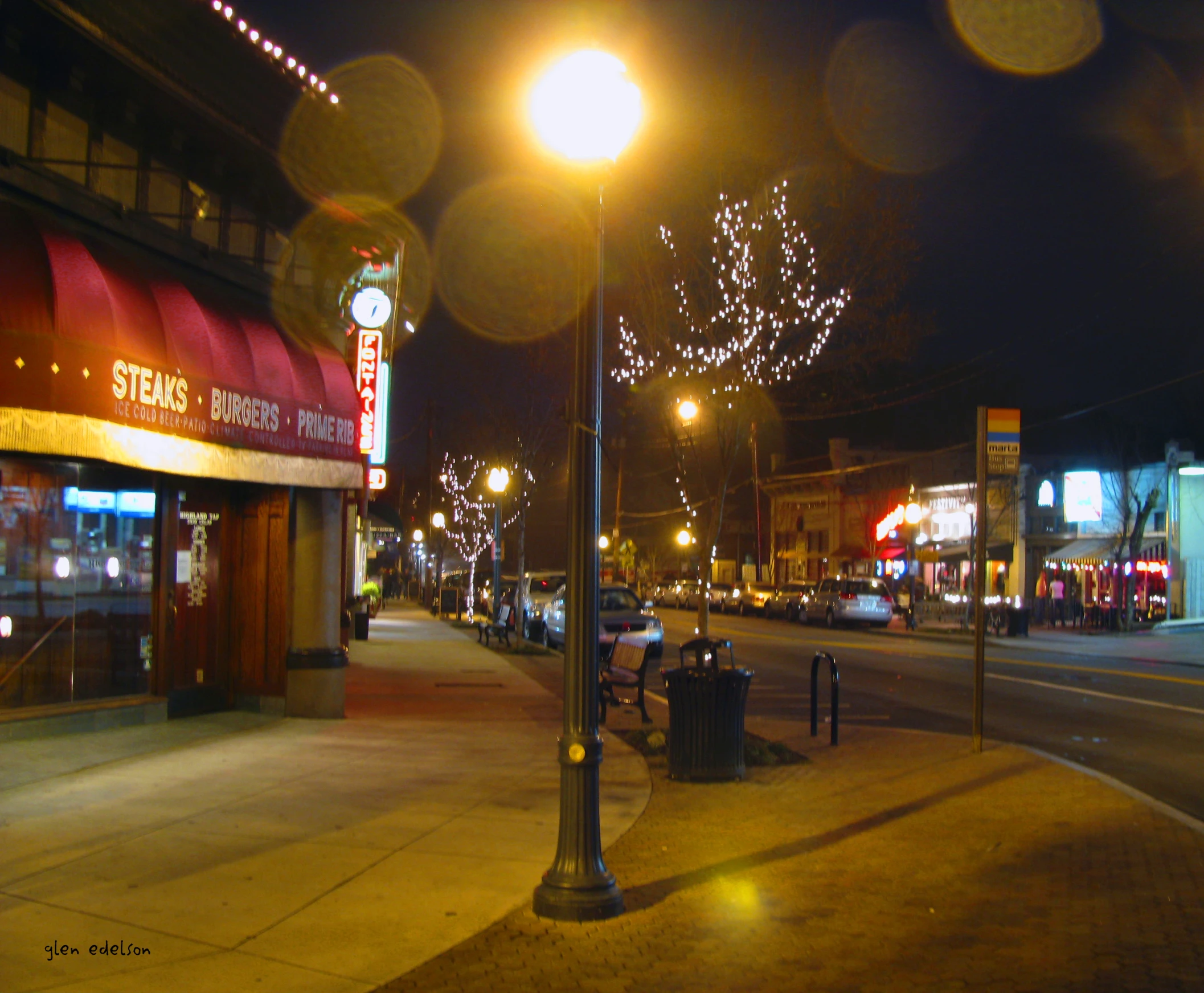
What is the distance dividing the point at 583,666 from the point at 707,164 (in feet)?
21.8

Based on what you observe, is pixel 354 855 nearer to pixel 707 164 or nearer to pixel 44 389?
pixel 44 389

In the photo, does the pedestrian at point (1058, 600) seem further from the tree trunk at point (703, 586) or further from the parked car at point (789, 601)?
the tree trunk at point (703, 586)

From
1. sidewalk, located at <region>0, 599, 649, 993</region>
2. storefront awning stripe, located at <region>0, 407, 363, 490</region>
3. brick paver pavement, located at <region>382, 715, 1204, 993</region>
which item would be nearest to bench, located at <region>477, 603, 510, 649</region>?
sidewalk, located at <region>0, 599, 649, 993</region>

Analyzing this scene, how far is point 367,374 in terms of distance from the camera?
14930 mm

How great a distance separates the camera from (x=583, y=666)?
236 inches

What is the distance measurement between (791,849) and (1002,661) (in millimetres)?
17130

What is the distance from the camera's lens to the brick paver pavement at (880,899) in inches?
201

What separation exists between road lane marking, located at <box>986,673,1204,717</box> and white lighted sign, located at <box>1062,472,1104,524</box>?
63.0ft

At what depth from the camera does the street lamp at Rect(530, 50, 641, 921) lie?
583 centimetres

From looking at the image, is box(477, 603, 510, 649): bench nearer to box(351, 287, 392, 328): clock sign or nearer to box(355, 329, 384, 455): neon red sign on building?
box(355, 329, 384, 455): neon red sign on building

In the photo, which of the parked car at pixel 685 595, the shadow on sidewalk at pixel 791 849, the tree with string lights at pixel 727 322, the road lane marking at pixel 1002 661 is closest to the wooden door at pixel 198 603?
the tree with string lights at pixel 727 322

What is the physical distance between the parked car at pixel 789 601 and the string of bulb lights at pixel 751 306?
29.2 meters

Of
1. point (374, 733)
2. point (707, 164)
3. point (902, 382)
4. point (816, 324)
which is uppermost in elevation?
point (902, 382)

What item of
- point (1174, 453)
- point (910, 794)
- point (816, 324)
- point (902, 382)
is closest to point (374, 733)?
point (910, 794)
